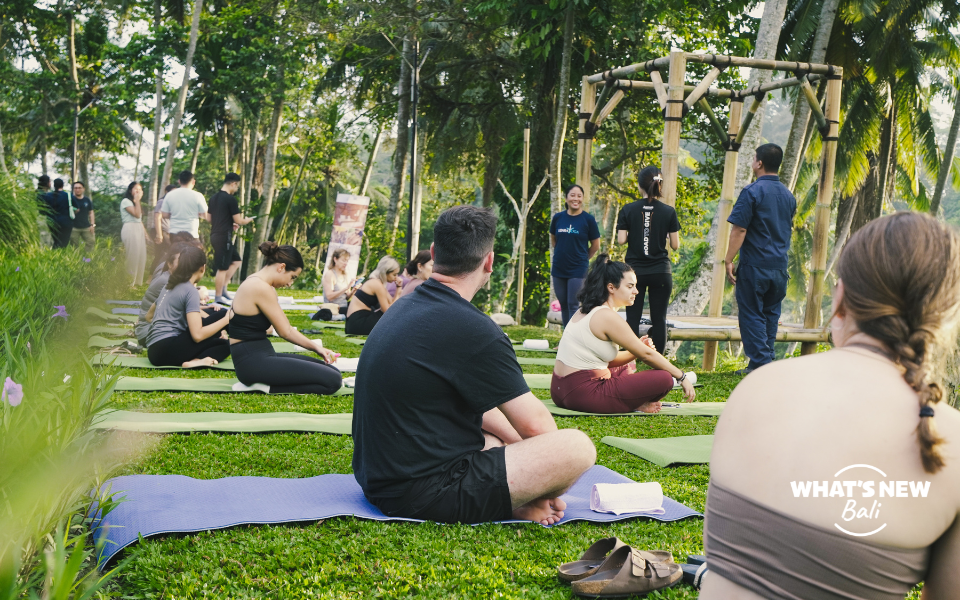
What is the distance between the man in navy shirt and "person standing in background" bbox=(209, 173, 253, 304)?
6928mm

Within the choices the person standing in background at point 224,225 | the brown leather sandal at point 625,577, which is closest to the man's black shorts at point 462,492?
the brown leather sandal at point 625,577

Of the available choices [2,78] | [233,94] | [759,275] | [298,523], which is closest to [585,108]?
[759,275]

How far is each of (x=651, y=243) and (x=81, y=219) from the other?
1084 centimetres

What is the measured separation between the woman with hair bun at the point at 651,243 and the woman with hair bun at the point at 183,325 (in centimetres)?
383

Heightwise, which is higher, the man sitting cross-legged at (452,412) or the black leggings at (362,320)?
the man sitting cross-legged at (452,412)

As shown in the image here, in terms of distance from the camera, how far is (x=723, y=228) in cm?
962

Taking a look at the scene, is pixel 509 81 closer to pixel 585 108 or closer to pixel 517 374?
pixel 585 108

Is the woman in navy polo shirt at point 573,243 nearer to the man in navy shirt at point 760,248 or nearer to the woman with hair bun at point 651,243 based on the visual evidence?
the woman with hair bun at point 651,243

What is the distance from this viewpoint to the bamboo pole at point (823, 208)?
8.98 metres

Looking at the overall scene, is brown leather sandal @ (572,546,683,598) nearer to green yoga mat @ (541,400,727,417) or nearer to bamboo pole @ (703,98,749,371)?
green yoga mat @ (541,400,727,417)

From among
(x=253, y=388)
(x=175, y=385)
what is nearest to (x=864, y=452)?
(x=253, y=388)

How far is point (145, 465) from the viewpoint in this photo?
3758mm

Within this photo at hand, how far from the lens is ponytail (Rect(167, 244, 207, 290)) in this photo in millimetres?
6566

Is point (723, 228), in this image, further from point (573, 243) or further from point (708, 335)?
point (573, 243)
